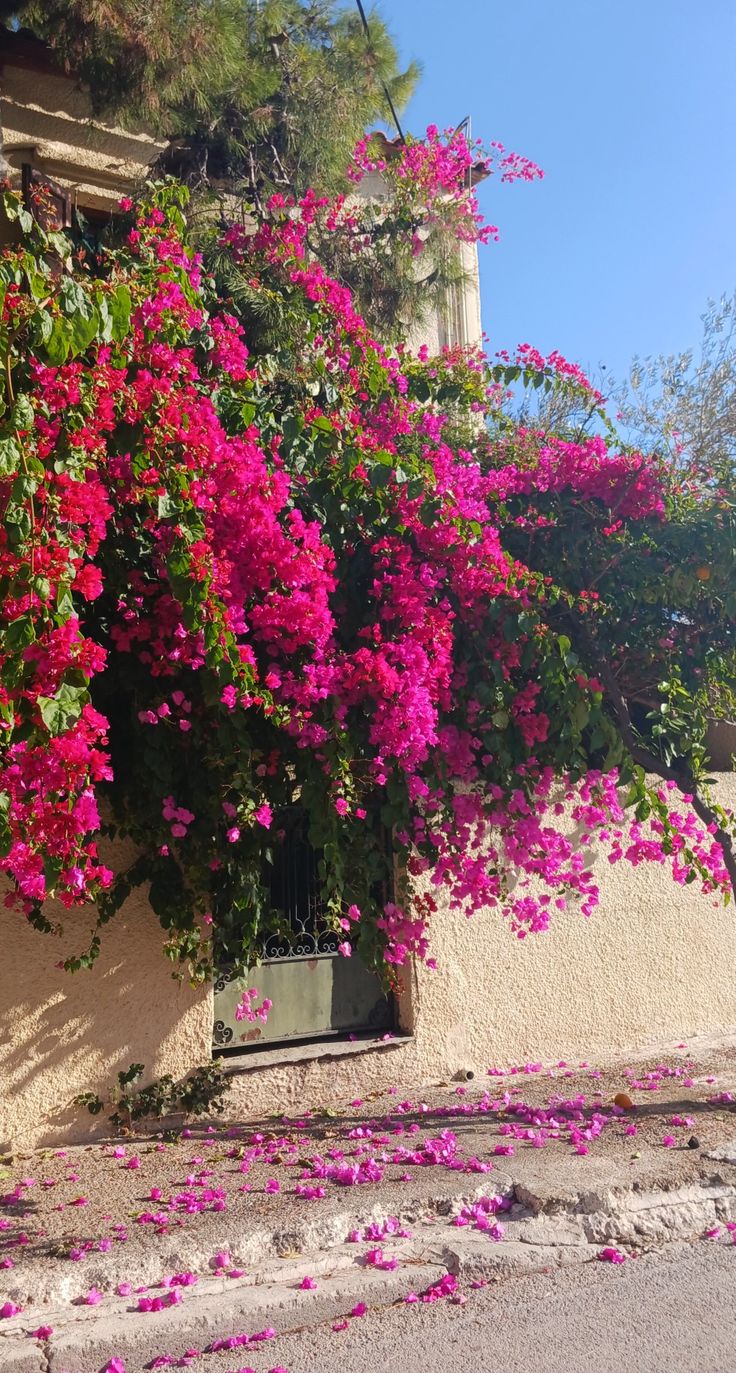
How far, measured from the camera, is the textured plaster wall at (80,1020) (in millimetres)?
4676

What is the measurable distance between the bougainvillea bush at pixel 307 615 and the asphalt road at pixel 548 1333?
1689 millimetres

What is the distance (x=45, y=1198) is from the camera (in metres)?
4.10

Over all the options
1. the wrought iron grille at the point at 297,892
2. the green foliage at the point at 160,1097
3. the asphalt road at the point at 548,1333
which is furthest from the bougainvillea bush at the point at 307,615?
the asphalt road at the point at 548,1333

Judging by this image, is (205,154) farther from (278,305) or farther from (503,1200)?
(503,1200)

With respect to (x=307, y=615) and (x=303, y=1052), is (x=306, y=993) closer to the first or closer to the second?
(x=303, y=1052)

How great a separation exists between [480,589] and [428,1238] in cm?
280

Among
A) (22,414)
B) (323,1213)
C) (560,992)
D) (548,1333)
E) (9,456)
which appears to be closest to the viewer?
(9,456)

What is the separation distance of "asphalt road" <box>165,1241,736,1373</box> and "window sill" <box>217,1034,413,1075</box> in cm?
203

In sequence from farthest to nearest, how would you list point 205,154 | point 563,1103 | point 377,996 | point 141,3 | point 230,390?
point 205,154, point 141,3, point 377,996, point 563,1103, point 230,390

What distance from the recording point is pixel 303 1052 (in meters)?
5.51

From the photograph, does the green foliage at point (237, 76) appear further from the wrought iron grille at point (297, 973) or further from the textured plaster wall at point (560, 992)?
the textured plaster wall at point (560, 992)

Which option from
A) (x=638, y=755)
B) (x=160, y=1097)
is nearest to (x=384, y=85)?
(x=638, y=755)

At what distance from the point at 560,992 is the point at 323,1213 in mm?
2986

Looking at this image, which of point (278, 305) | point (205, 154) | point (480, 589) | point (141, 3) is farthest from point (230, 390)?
point (205, 154)
